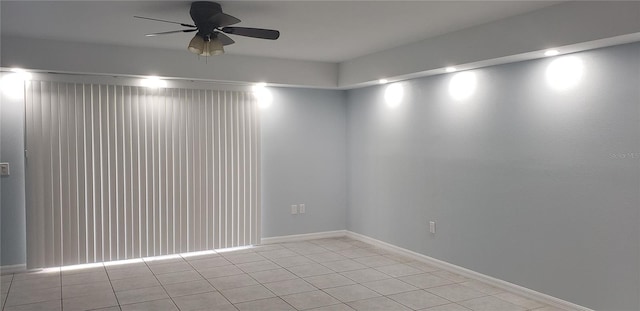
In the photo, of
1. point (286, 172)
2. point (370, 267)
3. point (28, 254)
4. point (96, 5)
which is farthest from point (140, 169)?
point (370, 267)

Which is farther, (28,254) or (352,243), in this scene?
(352,243)

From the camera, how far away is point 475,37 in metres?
4.32

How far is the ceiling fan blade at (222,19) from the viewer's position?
3.34m

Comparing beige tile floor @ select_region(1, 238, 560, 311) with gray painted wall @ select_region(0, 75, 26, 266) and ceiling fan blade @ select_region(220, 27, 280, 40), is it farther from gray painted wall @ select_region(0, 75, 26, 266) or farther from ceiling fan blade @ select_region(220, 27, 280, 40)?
ceiling fan blade @ select_region(220, 27, 280, 40)

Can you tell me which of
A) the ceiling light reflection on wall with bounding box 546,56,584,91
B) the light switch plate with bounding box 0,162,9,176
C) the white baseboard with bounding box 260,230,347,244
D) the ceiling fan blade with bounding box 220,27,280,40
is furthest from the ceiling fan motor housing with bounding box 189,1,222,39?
the white baseboard with bounding box 260,230,347,244

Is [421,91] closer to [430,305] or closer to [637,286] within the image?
[430,305]

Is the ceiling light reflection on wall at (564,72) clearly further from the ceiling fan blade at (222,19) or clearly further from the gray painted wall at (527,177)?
the ceiling fan blade at (222,19)

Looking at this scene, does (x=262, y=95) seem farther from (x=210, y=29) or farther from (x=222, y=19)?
(x=222, y=19)

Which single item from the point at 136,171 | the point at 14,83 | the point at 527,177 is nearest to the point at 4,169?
the point at 14,83

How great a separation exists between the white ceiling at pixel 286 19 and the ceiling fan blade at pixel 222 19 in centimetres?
16

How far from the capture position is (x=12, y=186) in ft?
16.4

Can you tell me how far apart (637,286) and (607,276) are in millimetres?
204

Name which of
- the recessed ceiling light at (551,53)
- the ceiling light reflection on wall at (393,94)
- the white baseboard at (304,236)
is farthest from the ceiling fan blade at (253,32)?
the white baseboard at (304,236)

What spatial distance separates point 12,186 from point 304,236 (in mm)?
3389
